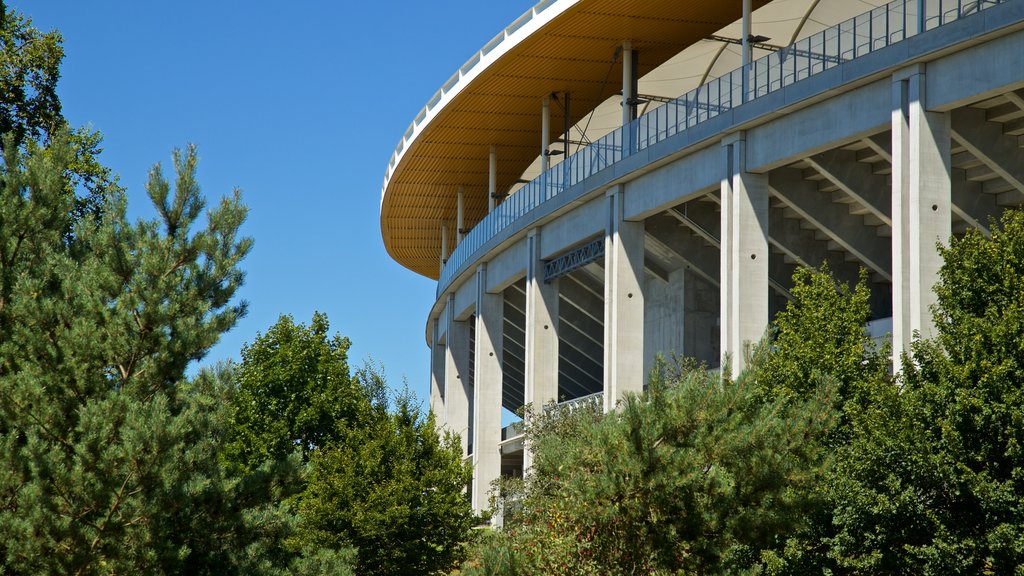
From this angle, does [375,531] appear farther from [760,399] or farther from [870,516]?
[870,516]

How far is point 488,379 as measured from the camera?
4903 centimetres

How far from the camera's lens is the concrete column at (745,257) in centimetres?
3097

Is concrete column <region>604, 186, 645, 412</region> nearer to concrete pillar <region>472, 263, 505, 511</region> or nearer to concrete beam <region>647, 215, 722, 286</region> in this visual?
concrete beam <region>647, 215, 722, 286</region>

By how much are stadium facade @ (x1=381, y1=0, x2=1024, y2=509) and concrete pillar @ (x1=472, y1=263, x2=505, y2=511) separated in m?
0.08

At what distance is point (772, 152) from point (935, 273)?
5.97 m

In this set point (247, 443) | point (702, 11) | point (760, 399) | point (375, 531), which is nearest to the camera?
point (760, 399)

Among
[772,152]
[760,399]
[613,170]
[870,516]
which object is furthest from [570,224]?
[870,516]

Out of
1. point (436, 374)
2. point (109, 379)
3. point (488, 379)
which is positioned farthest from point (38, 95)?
point (436, 374)

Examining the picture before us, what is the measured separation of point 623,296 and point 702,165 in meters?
5.38

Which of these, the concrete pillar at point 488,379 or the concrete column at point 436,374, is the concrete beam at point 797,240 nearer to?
the concrete pillar at point 488,379

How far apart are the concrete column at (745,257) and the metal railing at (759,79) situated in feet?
4.64

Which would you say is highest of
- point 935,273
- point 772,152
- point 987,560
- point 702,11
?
point 702,11

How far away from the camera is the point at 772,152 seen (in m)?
30.4

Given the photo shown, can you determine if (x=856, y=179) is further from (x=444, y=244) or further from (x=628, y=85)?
(x=444, y=244)
